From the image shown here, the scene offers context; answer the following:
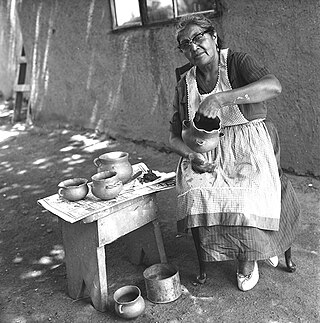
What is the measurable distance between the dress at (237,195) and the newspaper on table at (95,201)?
16 cm

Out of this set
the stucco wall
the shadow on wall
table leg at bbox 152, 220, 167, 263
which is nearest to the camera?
table leg at bbox 152, 220, 167, 263

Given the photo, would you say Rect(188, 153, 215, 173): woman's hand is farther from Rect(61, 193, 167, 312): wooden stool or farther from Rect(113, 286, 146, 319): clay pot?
Rect(113, 286, 146, 319): clay pot

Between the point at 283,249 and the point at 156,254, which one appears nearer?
the point at 283,249

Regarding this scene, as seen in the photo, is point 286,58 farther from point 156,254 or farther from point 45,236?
point 45,236

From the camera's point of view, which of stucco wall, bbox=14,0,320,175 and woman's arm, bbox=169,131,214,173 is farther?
stucco wall, bbox=14,0,320,175

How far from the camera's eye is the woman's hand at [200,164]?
2.86m

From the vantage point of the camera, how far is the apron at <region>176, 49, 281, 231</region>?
2732 millimetres

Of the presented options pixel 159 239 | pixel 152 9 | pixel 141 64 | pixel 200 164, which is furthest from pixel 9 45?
→ pixel 200 164

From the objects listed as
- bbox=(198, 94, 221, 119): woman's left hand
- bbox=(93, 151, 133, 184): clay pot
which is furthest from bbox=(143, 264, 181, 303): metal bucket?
bbox=(198, 94, 221, 119): woman's left hand

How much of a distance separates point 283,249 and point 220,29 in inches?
104

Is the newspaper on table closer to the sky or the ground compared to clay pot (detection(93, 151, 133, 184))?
closer to the ground

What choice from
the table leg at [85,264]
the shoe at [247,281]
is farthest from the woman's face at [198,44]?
the shoe at [247,281]

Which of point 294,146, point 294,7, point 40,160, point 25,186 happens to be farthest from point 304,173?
point 40,160

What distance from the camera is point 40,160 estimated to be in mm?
6316
